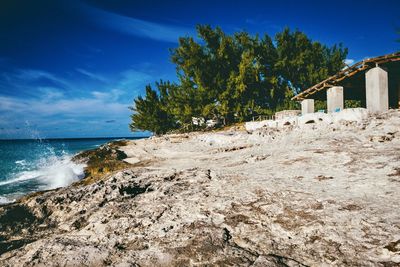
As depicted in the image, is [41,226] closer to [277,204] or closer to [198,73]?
[277,204]

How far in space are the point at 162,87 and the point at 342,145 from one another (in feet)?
136

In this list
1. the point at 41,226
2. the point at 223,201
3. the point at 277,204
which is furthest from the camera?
the point at 41,226

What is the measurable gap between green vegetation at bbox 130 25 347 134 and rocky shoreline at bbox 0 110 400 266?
24022mm

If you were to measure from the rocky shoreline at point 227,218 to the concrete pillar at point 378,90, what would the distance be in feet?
25.6

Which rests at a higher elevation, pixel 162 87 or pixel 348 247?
pixel 162 87

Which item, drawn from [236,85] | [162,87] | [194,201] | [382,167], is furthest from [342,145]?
[162,87]

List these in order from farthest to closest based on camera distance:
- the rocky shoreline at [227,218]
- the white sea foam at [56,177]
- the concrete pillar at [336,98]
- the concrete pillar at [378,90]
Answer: the concrete pillar at [336,98], the white sea foam at [56,177], the concrete pillar at [378,90], the rocky shoreline at [227,218]

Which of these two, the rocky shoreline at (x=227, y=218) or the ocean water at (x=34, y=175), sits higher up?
the rocky shoreline at (x=227, y=218)

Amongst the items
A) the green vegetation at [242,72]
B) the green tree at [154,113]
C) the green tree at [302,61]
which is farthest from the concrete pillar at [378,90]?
the green tree at [154,113]

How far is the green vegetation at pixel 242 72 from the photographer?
3147cm

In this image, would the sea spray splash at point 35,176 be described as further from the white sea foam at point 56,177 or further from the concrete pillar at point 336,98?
the concrete pillar at point 336,98

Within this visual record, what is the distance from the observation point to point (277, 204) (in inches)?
182

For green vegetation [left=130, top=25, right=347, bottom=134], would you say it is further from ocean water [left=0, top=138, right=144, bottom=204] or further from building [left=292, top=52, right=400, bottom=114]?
ocean water [left=0, top=138, right=144, bottom=204]

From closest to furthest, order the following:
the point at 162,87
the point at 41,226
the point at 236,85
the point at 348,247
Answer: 1. the point at 348,247
2. the point at 41,226
3. the point at 236,85
4. the point at 162,87
